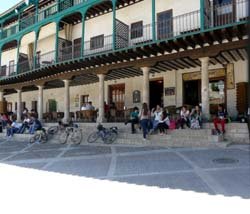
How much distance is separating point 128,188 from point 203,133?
6.82m

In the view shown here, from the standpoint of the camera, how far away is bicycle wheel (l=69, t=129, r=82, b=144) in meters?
16.0

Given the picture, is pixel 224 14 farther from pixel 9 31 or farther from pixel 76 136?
pixel 9 31

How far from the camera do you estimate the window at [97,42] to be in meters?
21.1

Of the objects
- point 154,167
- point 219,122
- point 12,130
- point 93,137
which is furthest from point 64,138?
point 154,167

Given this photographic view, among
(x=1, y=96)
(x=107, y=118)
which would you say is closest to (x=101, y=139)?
(x=107, y=118)

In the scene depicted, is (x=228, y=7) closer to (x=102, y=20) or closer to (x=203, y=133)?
(x=203, y=133)

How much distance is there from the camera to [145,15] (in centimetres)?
1920

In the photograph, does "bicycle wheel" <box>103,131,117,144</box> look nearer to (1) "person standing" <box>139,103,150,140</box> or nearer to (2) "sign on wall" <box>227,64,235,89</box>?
(1) "person standing" <box>139,103,150,140</box>

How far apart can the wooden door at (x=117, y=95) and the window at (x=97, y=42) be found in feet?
10.1

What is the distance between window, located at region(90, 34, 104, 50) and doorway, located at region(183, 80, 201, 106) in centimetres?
587

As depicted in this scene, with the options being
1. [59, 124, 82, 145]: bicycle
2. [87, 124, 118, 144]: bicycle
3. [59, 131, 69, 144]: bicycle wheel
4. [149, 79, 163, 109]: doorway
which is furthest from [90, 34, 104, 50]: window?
[87, 124, 118, 144]: bicycle

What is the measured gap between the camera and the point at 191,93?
63.3ft

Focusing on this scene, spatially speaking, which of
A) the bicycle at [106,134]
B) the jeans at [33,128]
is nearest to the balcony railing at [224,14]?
the bicycle at [106,134]

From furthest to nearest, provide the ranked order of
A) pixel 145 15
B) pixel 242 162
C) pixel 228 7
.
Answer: pixel 145 15
pixel 228 7
pixel 242 162
